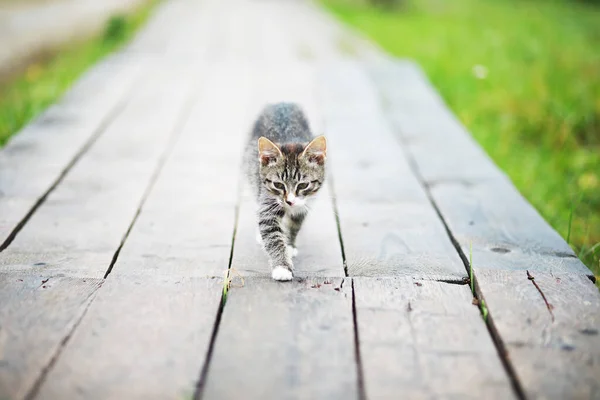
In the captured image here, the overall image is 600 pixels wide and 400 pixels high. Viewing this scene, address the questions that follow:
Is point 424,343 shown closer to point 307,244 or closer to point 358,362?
point 358,362

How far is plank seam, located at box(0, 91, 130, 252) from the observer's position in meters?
2.53

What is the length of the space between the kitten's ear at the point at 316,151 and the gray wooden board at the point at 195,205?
48 centimetres

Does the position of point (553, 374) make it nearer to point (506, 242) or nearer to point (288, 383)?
point (288, 383)

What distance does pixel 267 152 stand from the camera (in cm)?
268

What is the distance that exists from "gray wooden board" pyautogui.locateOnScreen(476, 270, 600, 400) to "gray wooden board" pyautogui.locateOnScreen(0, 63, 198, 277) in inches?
59.2

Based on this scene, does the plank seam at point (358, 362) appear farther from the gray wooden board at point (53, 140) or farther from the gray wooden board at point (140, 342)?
the gray wooden board at point (53, 140)

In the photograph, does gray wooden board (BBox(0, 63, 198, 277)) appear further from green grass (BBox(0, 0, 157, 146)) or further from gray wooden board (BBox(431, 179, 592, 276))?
gray wooden board (BBox(431, 179, 592, 276))

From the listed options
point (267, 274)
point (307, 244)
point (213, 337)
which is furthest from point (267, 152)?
point (213, 337)

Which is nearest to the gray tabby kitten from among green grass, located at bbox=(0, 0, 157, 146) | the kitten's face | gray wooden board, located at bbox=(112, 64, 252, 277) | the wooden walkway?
the kitten's face

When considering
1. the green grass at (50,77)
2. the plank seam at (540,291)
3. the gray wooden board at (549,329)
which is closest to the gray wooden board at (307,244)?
the gray wooden board at (549,329)

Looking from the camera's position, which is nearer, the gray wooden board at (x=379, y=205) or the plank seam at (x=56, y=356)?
the plank seam at (x=56, y=356)

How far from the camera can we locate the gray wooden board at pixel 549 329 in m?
1.65

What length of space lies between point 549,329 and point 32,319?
170 cm

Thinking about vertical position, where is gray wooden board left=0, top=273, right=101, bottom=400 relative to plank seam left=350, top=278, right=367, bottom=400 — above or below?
below
